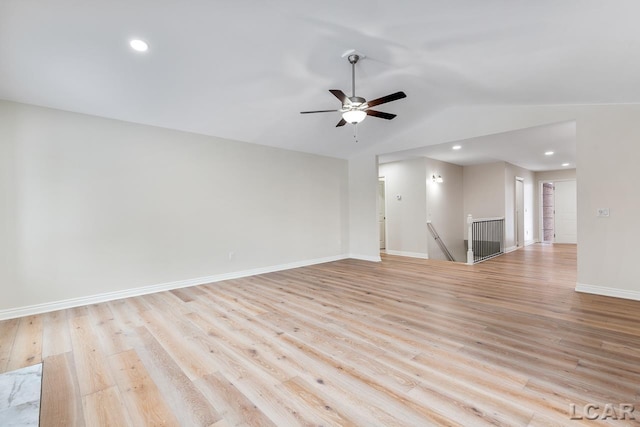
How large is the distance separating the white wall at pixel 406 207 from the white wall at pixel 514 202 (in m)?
2.72

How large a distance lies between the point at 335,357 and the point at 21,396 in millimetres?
2162

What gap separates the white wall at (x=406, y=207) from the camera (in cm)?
732

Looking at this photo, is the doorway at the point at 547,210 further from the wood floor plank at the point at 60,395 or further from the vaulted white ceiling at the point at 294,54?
the wood floor plank at the point at 60,395

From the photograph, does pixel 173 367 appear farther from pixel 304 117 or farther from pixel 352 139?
pixel 352 139

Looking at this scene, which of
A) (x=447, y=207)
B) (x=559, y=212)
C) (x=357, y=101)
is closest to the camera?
(x=357, y=101)

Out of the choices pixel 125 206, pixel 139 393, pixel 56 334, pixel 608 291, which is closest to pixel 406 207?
pixel 608 291

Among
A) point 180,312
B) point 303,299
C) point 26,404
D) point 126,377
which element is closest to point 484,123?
point 303,299

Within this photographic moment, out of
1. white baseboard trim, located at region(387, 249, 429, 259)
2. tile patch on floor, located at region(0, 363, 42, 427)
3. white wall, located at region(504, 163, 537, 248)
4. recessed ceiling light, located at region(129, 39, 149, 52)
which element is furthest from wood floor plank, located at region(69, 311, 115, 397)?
A: white wall, located at region(504, 163, 537, 248)

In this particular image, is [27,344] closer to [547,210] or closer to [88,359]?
[88,359]

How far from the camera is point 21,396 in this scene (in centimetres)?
187

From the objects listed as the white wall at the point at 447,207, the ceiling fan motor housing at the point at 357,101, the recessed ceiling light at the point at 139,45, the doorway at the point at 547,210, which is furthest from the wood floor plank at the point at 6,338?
Answer: the doorway at the point at 547,210

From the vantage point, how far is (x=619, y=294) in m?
3.71

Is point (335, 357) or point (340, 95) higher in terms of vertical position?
point (340, 95)

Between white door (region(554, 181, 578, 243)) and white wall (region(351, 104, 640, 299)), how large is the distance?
6811 millimetres
